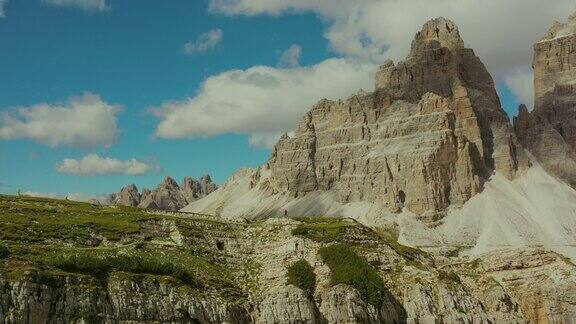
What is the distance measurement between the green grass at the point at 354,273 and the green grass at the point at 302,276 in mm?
2695

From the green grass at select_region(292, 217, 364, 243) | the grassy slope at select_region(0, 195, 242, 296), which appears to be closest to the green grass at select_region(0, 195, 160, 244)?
the grassy slope at select_region(0, 195, 242, 296)

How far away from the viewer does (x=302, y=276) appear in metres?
96.4

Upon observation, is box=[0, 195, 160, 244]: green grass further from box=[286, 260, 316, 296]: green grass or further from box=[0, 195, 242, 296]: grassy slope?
box=[286, 260, 316, 296]: green grass

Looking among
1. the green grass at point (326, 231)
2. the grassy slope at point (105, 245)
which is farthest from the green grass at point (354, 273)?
the grassy slope at point (105, 245)

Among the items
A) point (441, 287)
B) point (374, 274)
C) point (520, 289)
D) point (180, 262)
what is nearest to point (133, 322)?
point (180, 262)

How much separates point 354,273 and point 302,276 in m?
7.14

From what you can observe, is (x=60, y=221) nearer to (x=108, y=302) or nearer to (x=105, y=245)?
(x=105, y=245)

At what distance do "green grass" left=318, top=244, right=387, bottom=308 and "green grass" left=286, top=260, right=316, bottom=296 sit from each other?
8.84 ft

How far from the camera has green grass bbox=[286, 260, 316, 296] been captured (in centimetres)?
9494

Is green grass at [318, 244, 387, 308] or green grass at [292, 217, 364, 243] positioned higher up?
green grass at [292, 217, 364, 243]

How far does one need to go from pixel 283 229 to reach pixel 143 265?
26348 mm

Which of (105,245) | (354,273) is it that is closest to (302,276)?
(354,273)

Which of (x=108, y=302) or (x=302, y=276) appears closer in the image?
(x=108, y=302)

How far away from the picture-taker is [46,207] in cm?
11412
